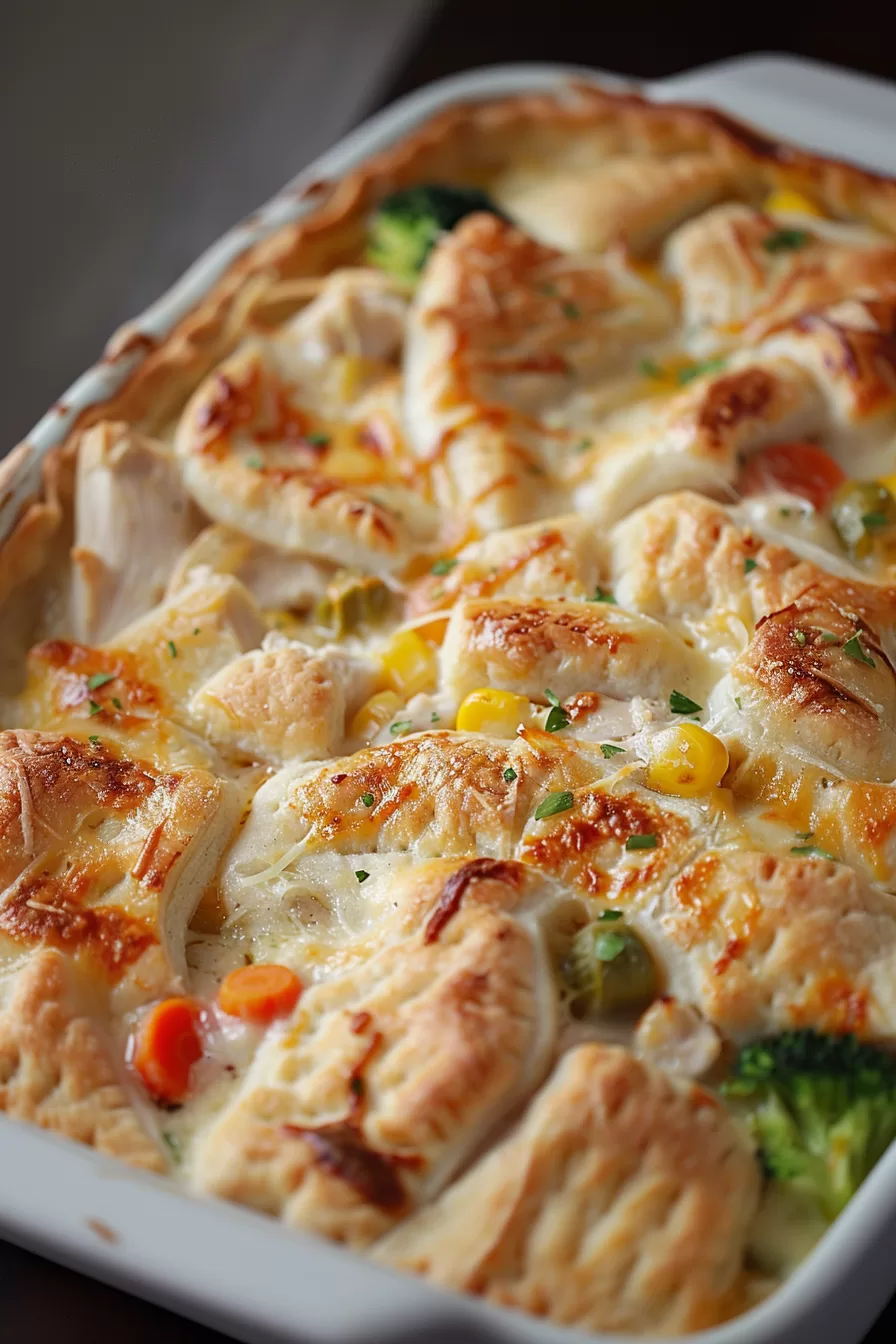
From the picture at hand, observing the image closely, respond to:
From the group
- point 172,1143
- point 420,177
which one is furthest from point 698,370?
point 172,1143

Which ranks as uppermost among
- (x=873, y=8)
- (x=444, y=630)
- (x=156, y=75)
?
(x=156, y=75)

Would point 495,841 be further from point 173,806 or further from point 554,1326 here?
point 554,1326

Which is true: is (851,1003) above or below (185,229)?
below

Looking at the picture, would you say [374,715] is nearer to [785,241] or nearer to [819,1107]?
[819,1107]

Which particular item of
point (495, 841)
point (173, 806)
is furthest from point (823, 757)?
point (173, 806)

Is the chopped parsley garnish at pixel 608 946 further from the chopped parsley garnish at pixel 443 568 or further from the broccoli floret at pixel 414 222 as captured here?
the broccoli floret at pixel 414 222

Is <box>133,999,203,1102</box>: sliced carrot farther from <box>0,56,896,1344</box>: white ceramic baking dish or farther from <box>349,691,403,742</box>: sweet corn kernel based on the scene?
<box>349,691,403,742</box>: sweet corn kernel
